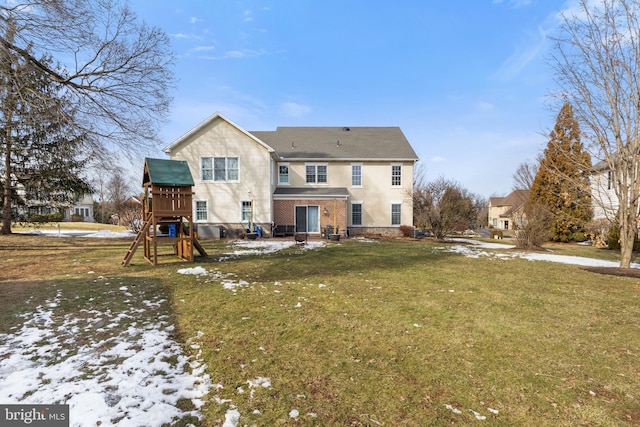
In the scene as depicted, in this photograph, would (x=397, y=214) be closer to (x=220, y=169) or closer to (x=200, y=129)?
(x=220, y=169)

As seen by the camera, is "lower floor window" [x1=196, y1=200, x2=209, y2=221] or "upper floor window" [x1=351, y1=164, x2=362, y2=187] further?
"upper floor window" [x1=351, y1=164, x2=362, y2=187]

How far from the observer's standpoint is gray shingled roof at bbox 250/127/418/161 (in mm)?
23453

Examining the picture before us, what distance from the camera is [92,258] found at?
11391 millimetres

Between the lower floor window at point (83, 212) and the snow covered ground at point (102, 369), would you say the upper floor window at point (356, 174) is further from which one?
Answer: the lower floor window at point (83, 212)

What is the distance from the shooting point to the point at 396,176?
923 inches

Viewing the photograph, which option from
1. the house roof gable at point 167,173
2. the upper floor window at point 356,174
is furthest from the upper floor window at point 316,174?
the house roof gable at point 167,173

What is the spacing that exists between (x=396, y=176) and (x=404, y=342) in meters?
20.1

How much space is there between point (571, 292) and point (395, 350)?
638 cm

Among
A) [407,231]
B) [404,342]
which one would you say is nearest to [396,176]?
[407,231]

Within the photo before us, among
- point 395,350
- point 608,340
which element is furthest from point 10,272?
point 608,340

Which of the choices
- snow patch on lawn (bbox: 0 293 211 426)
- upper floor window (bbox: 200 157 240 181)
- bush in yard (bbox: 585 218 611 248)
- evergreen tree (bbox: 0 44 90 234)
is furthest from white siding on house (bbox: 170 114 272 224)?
bush in yard (bbox: 585 218 611 248)

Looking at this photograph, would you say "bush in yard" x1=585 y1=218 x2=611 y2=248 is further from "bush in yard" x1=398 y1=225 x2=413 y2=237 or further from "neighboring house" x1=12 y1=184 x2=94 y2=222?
"neighboring house" x1=12 y1=184 x2=94 y2=222

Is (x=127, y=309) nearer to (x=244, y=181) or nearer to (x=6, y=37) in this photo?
(x=6, y=37)

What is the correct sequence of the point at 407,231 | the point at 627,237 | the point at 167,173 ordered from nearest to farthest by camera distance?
1. the point at 627,237
2. the point at 167,173
3. the point at 407,231
